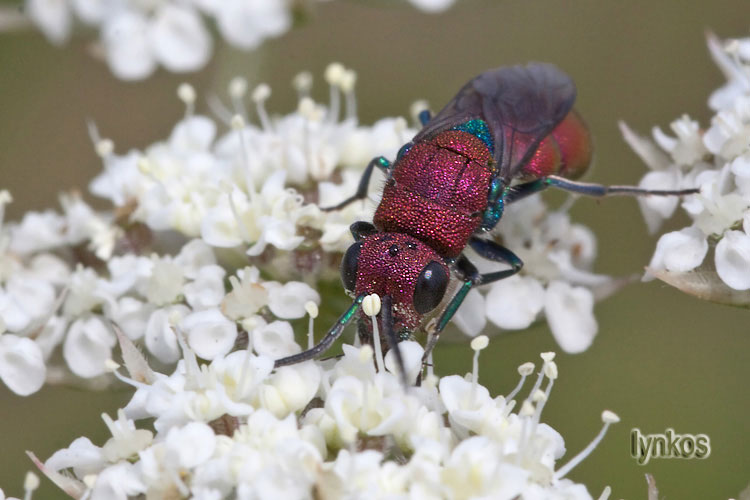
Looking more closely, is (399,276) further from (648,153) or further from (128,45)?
(128,45)

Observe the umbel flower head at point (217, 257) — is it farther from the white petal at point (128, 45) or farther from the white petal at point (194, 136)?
the white petal at point (128, 45)

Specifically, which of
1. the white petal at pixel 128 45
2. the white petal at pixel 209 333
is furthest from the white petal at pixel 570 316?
the white petal at pixel 128 45

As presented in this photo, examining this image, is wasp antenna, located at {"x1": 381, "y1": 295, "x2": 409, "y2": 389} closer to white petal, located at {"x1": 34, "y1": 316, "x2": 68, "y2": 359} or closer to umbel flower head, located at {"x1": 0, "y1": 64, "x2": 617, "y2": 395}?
umbel flower head, located at {"x1": 0, "y1": 64, "x2": 617, "y2": 395}

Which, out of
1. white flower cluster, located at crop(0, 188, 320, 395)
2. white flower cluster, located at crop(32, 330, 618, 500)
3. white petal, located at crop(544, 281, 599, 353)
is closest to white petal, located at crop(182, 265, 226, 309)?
white flower cluster, located at crop(0, 188, 320, 395)

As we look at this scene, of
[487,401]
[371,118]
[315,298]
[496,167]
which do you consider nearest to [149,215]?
[315,298]

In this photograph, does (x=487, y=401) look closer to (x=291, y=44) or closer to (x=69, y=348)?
(x=69, y=348)

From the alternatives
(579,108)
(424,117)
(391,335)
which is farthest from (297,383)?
(579,108)
